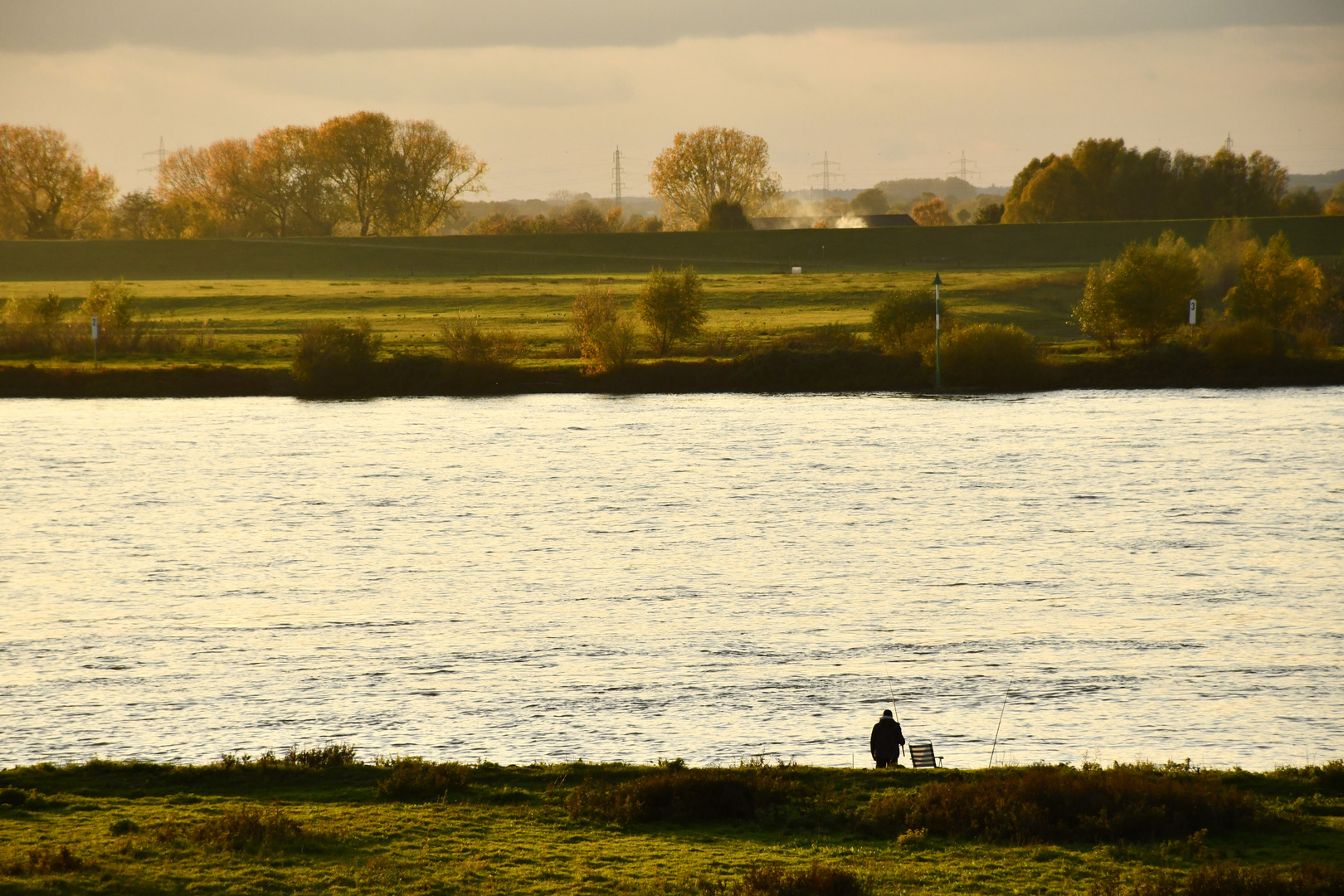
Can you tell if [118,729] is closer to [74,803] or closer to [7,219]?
[74,803]

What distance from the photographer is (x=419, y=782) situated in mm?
17469

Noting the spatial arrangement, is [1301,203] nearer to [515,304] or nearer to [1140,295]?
[1140,295]

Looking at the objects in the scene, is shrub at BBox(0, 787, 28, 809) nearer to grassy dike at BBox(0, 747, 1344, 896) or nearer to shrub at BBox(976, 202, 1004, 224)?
grassy dike at BBox(0, 747, 1344, 896)

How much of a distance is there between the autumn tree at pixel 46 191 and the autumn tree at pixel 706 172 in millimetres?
61659

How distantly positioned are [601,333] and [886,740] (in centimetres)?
5884

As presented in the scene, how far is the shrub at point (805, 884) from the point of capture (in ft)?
42.2

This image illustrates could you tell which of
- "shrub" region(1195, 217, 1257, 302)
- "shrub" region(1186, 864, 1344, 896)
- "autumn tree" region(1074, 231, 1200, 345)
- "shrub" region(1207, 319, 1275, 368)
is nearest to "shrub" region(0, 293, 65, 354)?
"autumn tree" region(1074, 231, 1200, 345)

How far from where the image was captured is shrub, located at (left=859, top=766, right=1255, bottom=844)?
15359 millimetres

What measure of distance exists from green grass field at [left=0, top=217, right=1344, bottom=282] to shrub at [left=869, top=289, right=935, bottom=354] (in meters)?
39.0

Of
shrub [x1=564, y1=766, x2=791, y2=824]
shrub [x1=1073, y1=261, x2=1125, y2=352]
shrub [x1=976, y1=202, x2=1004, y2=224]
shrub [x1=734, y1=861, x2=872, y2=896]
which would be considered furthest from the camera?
shrub [x1=976, y1=202, x2=1004, y2=224]

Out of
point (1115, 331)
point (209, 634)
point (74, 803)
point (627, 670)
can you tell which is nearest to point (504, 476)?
point (209, 634)

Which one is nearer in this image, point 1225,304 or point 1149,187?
point 1225,304

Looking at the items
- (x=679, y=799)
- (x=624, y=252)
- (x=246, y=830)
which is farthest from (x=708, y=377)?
(x=246, y=830)

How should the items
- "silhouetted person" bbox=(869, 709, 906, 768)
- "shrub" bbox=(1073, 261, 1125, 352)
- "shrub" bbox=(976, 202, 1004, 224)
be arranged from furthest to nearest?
1. "shrub" bbox=(976, 202, 1004, 224)
2. "shrub" bbox=(1073, 261, 1125, 352)
3. "silhouetted person" bbox=(869, 709, 906, 768)
